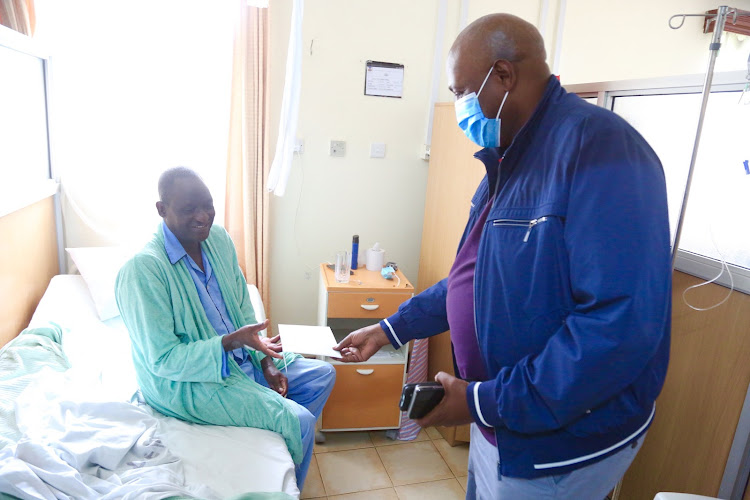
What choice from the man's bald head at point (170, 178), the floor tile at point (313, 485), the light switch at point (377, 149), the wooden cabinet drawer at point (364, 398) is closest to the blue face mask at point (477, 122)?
the man's bald head at point (170, 178)

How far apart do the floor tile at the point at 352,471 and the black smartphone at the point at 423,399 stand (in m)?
1.43

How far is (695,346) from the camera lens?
1486 millimetres

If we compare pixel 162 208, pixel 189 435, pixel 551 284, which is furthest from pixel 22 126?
pixel 551 284

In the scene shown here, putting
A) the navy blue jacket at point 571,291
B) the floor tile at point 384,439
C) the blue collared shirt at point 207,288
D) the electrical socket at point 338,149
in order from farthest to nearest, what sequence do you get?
the electrical socket at point 338,149
the floor tile at point 384,439
the blue collared shirt at point 207,288
the navy blue jacket at point 571,291

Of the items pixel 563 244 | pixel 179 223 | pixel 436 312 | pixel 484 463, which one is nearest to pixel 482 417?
pixel 484 463

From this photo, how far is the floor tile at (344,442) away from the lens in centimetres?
241

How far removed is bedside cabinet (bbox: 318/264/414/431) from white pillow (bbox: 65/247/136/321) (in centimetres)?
101

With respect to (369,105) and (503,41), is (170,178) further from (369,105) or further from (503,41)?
(369,105)

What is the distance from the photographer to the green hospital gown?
159 centimetres

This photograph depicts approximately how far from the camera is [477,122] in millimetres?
984

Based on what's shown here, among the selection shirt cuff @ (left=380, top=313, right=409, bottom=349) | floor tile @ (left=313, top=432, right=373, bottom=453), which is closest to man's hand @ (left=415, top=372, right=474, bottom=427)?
shirt cuff @ (left=380, top=313, right=409, bottom=349)

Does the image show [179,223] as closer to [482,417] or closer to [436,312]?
[436,312]

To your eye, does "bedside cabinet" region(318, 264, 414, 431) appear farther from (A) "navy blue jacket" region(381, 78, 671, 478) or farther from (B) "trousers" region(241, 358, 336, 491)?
(A) "navy blue jacket" region(381, 78, 671, 478)

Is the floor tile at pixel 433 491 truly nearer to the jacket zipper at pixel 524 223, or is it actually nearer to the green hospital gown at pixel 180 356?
the green hospital gown at pixel 180 356
